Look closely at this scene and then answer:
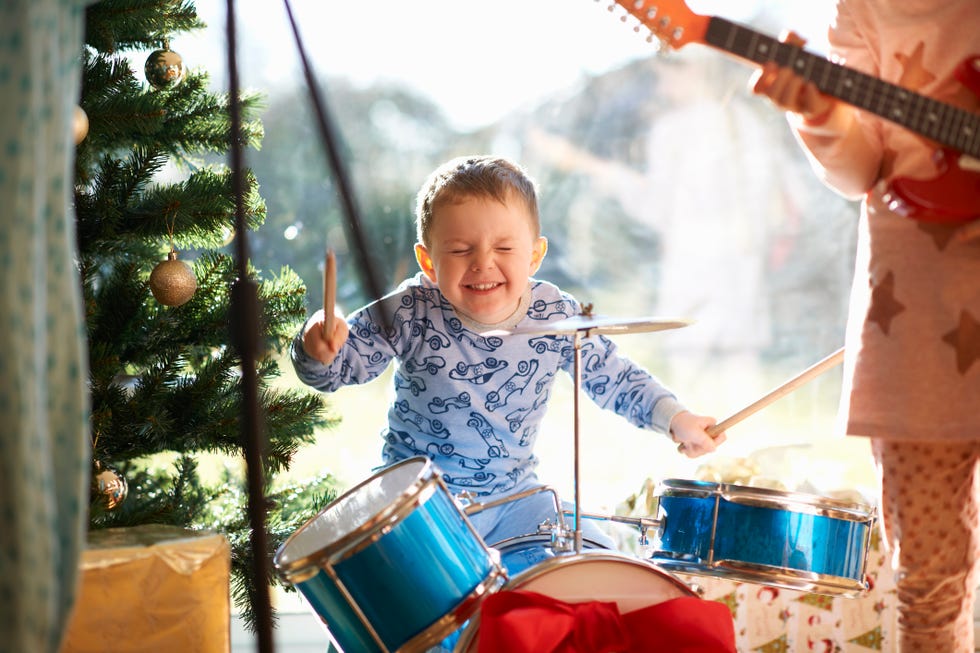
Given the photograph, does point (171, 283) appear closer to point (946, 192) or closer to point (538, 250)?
point (538, 250)

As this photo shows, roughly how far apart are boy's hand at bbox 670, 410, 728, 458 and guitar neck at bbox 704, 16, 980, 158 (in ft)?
2.21

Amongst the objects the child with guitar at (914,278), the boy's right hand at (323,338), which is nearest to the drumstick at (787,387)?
the child with guitar at (914,278)

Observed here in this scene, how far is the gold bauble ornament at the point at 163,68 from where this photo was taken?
62.5 inches

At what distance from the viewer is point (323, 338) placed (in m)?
1.42

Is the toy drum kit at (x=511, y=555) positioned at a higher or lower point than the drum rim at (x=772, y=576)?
higher

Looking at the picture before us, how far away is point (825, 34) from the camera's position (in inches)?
51.8

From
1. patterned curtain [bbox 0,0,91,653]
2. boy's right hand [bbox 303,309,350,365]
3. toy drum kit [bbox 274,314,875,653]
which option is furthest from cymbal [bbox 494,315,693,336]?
patterned curtain [bbox 0,0,91,653]

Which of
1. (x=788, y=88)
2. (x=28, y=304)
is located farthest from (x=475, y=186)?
(x=28, y=304)

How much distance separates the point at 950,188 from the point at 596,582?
65 cm

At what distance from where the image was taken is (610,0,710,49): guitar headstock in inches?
46.9

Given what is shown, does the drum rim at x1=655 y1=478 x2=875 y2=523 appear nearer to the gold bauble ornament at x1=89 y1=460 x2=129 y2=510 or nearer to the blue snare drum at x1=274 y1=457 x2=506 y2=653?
the blue snare drum at x1=274 y1=457 x2=506 y2=653

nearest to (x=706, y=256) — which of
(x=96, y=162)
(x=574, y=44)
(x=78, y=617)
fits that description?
(x=574, y=44)

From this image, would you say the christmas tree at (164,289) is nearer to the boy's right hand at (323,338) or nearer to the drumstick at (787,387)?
the boy's right hand at (323,338)

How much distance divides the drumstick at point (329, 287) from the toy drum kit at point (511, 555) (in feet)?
0.74
